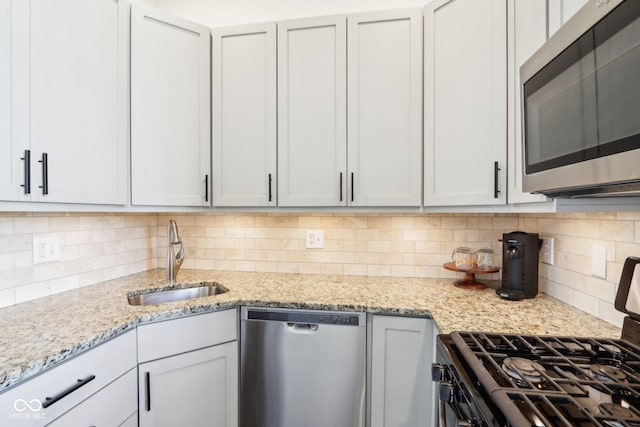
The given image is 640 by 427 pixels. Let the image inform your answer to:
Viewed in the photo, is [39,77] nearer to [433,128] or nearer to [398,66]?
[398,66]

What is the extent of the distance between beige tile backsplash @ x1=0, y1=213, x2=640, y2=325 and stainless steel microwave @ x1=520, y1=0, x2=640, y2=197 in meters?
0.52

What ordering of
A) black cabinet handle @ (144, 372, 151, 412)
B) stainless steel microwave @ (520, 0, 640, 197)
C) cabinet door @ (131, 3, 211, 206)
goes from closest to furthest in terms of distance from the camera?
stainless steel microwave @ (520, 0, 640, 197) → black cabinet handle @ (144, 372, 151, 412) → cabinet door @ (131, 3, 211, 206)

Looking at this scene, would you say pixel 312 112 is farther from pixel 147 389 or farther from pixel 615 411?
pixel 615 411

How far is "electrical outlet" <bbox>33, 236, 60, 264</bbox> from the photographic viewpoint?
1.56 m

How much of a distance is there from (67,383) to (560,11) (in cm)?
203

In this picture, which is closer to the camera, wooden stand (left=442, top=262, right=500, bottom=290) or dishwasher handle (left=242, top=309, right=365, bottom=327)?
dishwasher handle (left=242, top=309, right=365, bottom=327)

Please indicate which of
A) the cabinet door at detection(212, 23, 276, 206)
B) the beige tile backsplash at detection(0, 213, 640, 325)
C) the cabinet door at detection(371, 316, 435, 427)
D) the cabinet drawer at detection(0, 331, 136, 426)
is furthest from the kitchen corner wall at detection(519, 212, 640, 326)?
the cabinet drawer at detection(0, 331, 136, 426)

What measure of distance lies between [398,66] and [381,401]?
1.68 meters

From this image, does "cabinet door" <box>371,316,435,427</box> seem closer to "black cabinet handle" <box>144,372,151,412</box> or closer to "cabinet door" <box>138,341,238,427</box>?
"cabinet door" <box>138,341,238,427</box>

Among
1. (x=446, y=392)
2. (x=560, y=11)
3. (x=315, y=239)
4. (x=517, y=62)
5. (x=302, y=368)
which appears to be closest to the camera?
(x=446, y=392)

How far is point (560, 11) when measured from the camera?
3.65 feet

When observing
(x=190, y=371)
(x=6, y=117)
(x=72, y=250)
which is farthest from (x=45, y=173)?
(x=190, y=371)

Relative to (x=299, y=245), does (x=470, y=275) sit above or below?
below

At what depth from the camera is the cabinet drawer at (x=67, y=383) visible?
3.01 ft
